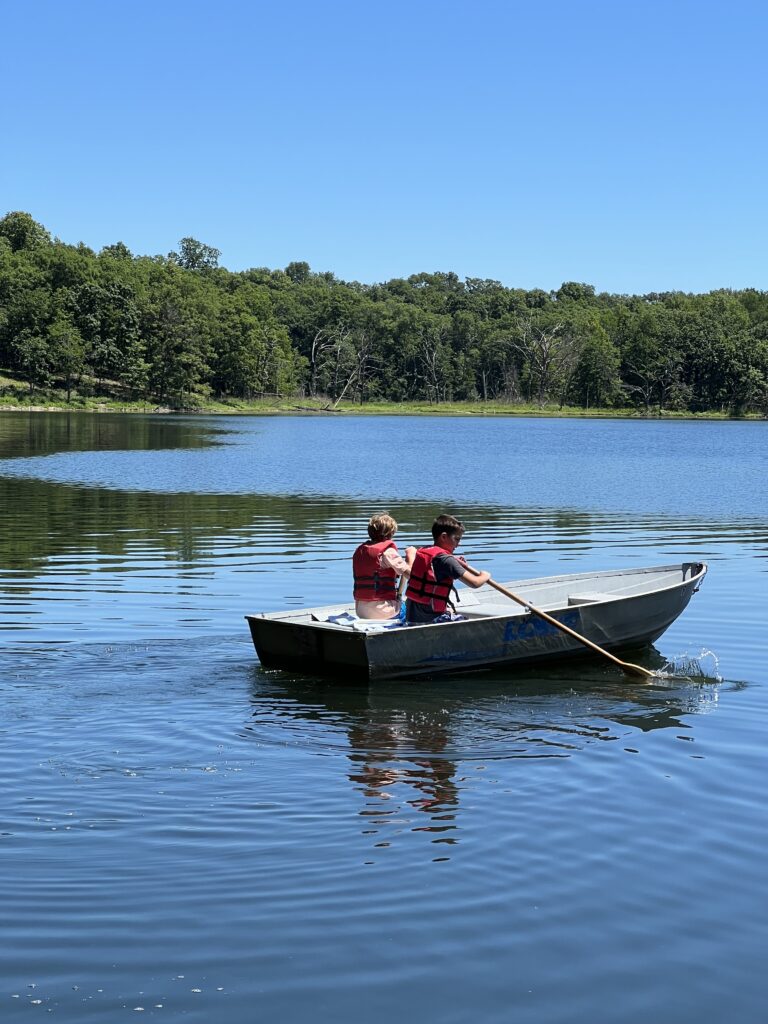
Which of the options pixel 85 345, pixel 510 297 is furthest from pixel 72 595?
pixel 510 297

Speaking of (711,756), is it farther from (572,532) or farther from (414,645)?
(572,532)

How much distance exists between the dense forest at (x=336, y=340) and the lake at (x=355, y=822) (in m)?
99.9

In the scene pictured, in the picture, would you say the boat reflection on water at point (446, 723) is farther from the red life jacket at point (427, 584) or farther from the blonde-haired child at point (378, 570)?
the blonde-haired child at point (378, 570)

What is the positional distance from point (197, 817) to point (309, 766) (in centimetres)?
150

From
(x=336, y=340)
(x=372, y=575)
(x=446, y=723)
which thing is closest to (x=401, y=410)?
(x=336, y=340)

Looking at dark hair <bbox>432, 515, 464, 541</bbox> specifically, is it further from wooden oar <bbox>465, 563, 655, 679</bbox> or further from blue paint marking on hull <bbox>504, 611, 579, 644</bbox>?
blue paint marking on hull <bbox>504, 611, 579, 644</bbox>

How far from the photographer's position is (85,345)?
4412 inches

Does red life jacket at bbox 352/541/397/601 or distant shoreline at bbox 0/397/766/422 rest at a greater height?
distant shoreline at bbox 0/397/766/422

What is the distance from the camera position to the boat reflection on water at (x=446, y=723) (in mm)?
8508

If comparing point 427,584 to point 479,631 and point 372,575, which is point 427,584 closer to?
point 372,575

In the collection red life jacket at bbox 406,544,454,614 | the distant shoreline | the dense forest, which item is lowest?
red life jacket at bbox 406,544,454,614

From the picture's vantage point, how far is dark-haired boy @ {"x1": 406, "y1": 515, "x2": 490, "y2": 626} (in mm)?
12328

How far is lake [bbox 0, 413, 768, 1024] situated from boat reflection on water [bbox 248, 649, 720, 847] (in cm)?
4

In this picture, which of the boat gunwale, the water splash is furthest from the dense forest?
the water splash
